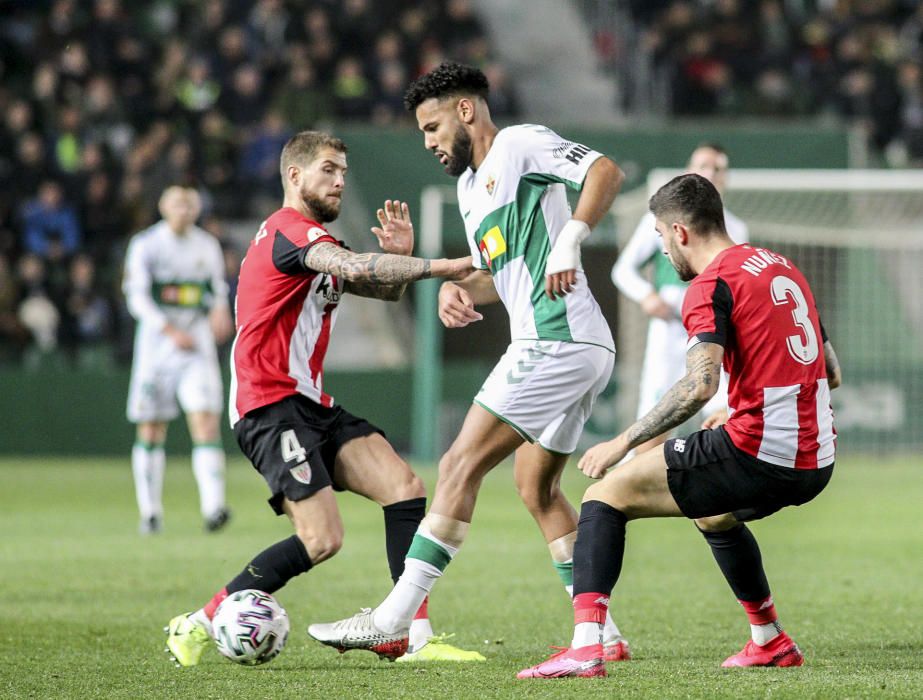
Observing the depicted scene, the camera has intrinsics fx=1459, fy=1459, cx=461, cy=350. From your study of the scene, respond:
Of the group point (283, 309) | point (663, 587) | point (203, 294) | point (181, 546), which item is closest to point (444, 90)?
point (283, 309)

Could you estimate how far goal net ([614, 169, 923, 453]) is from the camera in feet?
62.2

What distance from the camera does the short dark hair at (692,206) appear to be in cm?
540

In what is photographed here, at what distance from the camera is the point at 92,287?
19.2 metres

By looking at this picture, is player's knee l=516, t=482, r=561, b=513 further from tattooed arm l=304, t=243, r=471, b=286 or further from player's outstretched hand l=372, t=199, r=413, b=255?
player's outstretched hand l=372, t=199, r=413, b=255

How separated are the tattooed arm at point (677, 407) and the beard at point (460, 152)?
152 centimetres

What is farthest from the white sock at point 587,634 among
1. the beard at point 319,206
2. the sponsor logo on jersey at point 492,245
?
A: the beard at point 319,206

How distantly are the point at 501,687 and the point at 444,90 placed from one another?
8.03 ft

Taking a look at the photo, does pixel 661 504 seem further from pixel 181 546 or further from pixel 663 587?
pixel 181 546

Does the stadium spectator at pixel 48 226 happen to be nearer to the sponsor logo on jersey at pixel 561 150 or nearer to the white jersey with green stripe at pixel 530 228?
the white jersey with green stripe at pixel 530 228

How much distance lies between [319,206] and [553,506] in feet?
5.36

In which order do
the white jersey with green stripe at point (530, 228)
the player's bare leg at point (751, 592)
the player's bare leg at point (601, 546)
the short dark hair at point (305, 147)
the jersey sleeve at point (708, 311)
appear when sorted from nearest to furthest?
the jersey sleeve at point (708, 311) < the player's bare leg at point (601, 546) < the player's bare leg at point (751, 592) < the white jersey with green stripe at point (530, 228) < the short dark hair at point (305, 147)

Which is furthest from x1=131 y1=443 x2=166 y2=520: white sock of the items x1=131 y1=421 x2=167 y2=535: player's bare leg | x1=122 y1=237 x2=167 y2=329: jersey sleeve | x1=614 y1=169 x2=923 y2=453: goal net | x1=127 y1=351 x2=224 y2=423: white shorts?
x1=614 y1=169 x2=923 y2=453: goal net

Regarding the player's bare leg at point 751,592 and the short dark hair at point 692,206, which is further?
the player's bare leg at point 751,592

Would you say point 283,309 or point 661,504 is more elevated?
point 283,309
